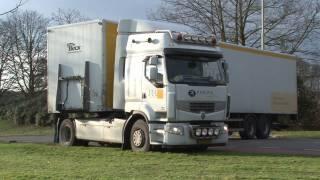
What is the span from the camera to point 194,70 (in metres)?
18.0

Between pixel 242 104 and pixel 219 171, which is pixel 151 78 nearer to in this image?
pixel 219 171

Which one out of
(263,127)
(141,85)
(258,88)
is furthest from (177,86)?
(263,127)

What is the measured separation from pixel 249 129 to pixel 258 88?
2.06 meters

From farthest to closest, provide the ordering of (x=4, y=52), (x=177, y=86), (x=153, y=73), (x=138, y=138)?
(x=4, y=52) → (x=138, y=138) → (x=153, y=73) → (x=177, y=86)

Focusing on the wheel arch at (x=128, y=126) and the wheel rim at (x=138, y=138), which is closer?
the wheel rim at (x=138, y=138)

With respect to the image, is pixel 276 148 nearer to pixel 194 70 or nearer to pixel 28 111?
pixel 194 70

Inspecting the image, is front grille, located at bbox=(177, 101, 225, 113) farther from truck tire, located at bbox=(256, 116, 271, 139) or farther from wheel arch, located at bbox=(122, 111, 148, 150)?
truck tire, located at bbox=(256, 116, 271, 139)

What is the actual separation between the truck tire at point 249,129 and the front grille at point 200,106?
32.6 feet

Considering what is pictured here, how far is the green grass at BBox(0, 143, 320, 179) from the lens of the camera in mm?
11776

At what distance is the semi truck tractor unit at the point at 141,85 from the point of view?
1753 centimetres

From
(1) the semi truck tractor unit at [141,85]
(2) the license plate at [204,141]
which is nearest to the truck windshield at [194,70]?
(1) the semi truck tractor unit at [141,85]

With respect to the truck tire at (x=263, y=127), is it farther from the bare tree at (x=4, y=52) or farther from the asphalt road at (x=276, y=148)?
the bare tree at (x=4, y=52)

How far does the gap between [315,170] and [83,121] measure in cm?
982

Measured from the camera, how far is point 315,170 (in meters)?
12.9
